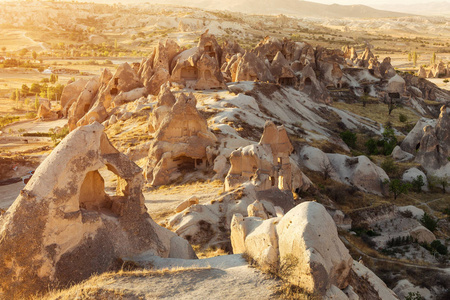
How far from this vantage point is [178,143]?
2619 cm

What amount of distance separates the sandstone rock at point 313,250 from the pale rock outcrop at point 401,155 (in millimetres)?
30262

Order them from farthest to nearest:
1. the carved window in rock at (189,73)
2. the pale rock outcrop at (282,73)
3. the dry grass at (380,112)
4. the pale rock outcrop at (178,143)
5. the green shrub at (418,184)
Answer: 1. the dry grass at (380,112)
2. the pale rock outcrop at (282,73)
3. the carved window in rock at (189,73)
4. the green shrub at (418,184)
5. the pale rock outcrop at (178,143)

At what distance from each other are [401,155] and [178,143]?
21.6 meters

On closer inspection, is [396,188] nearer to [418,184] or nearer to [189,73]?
[418,184]

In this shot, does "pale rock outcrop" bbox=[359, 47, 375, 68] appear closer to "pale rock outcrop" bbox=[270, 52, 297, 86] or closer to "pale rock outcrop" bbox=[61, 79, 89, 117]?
"pale rock outcrop" bbox=[270, 52, 297, 86]

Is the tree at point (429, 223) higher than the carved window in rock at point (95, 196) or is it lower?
lower

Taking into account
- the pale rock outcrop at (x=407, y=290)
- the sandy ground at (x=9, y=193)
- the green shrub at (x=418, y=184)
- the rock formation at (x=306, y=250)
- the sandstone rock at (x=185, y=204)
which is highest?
the rock formation at (x=306, y=250)

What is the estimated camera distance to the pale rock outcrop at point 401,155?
38.3 metres

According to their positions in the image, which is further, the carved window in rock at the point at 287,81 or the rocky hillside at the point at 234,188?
the carved window in rock at the point at 287,81

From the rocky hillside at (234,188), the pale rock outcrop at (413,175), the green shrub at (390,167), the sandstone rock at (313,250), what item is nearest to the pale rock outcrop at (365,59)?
the rocky hillside at (234,188)

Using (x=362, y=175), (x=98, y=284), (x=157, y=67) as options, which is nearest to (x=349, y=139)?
(x=362, y=175)

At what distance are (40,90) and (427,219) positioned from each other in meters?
62.0

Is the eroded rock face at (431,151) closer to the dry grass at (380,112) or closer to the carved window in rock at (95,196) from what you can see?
the dry grass at (380,112)

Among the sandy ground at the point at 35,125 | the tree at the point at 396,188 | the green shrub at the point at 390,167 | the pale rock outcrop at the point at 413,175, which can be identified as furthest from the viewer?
the sandy ground at the point at 35,125
